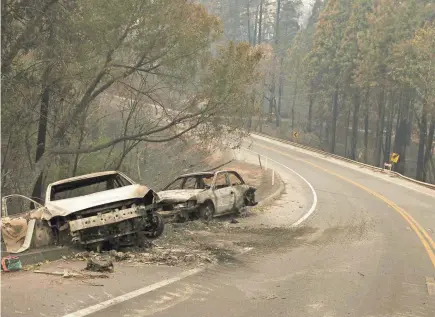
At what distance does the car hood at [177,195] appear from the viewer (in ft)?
42.1

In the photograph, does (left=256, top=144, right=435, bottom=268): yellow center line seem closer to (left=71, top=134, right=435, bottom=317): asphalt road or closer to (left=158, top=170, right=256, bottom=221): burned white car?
(left=71, top=134, right=435, bottom=317): asphalt road

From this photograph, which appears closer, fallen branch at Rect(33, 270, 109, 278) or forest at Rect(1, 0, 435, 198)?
fallen branch at Rect(33, 270, 109, 278)

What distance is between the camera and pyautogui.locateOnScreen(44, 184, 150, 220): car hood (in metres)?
8.86

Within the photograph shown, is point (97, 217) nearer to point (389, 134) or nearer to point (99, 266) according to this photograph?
point (99, 266)

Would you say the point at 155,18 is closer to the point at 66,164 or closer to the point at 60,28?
the point at 60,28

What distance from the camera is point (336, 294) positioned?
24.2 feet

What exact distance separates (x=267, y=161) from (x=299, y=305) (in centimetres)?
3389

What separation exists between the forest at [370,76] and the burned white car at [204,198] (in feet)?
50.2

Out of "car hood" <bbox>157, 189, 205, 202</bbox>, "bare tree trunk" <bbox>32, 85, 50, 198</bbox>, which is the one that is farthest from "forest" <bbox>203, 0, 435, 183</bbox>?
"car hood" <bbox>157, 189, 205, 202</bbox>

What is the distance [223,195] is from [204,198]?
3.62 feet

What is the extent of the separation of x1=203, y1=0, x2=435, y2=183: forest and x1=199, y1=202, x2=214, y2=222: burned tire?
17221 mm

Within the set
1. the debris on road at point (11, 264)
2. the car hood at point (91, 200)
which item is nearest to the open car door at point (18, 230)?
the car hood at point (91, 200)

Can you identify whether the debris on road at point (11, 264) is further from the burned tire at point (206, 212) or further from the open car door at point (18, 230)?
the burned tire at point (206, 212)

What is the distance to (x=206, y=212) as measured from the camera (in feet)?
44.1
